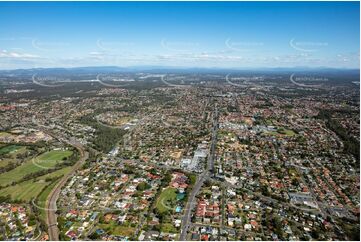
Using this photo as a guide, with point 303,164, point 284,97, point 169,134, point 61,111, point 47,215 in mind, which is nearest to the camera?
point 47,215

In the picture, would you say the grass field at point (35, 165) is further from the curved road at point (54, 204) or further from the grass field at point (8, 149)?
the grass field at point (8, 149)

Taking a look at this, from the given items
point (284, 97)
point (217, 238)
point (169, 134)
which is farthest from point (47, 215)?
point (284, 97)

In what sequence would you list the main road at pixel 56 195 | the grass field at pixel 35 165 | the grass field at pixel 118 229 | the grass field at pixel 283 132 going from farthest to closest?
the grass field at pixel 283 132
the grass field at pixel 35 165
the main road at pixel 56 195
the grass field at pixel 118 229

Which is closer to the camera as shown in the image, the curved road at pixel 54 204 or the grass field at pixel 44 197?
the curved road at pixel 54 204

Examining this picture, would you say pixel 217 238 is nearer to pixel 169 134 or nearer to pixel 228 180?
pixel 228 180

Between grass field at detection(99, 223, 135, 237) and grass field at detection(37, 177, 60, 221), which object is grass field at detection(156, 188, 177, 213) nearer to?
grass field at detection(99, 223, 135, 237)

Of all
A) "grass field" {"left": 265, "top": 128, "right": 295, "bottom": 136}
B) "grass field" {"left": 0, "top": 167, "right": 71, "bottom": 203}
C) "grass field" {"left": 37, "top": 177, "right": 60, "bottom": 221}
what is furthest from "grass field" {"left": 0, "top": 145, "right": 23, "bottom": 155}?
"grass field" {"left": 265, "top": 128, "right": 295, "bottom": 136}

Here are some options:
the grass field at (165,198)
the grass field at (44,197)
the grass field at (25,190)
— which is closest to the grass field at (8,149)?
the grass field at (25,190)
